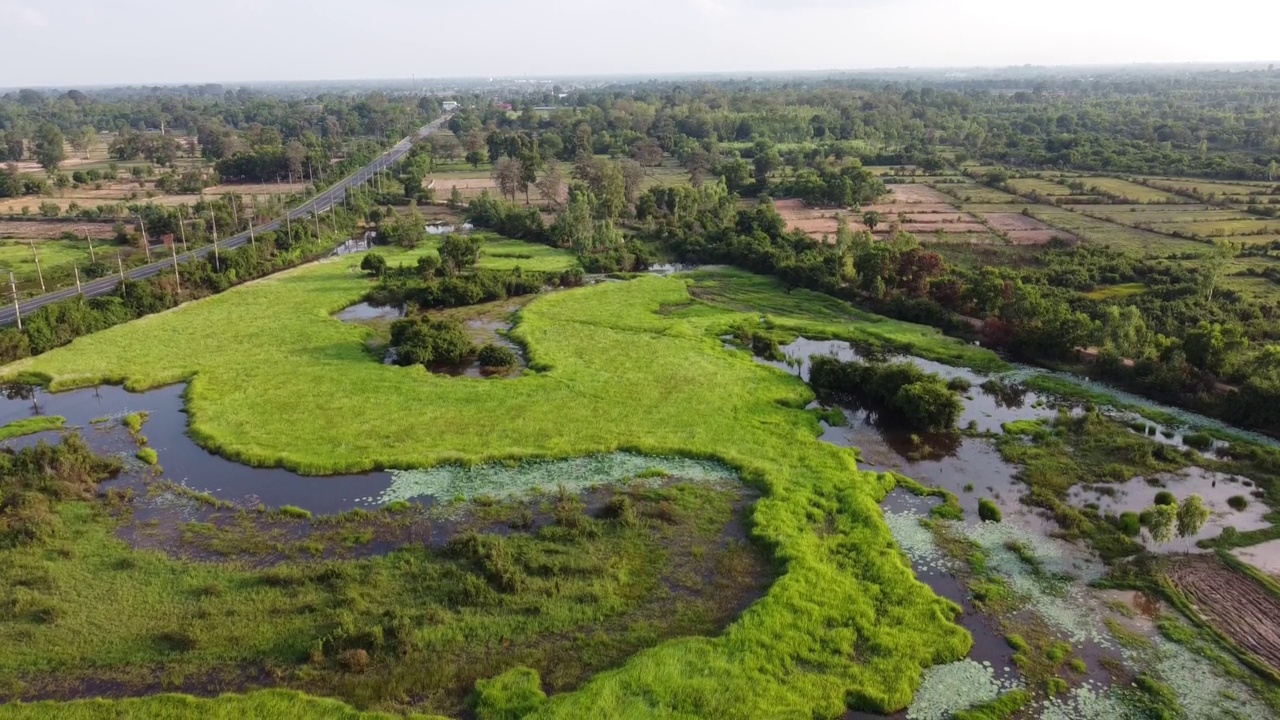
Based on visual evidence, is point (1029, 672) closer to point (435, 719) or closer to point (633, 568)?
point (633, 568)

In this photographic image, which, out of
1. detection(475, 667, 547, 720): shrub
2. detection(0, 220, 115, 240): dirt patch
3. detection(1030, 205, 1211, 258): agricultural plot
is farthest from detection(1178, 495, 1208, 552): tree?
detection(0, 220, 115, 240): dirt patch

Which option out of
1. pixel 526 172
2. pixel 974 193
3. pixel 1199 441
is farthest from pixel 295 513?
pixel 974 193

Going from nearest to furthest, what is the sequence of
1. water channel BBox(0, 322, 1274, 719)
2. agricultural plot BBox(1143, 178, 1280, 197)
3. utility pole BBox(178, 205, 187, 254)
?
water channel BBox(0, 322, 1274, 719) < utility pole BBox(178, 205, 187, 254) < agricultural plot BBox(1143, 178, 1280, 197)

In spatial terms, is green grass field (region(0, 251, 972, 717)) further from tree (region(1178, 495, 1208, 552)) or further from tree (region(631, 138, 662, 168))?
tree (region(631, 138, 662, 168))

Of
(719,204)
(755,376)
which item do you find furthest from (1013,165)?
(755,376)

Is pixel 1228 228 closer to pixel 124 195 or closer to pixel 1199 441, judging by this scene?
pixel 1199 441

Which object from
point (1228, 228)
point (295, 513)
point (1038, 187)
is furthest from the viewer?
point (1038, 187)

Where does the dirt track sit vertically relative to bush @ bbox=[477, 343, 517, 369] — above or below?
below
